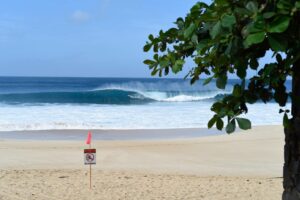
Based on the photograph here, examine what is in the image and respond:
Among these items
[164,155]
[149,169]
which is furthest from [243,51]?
[164,155]

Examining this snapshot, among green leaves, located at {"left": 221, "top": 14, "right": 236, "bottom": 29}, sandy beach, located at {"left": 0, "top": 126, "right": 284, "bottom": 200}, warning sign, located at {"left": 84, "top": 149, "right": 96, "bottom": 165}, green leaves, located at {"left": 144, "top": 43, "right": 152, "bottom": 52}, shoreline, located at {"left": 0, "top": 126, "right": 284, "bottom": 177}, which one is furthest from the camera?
shoreline, located at {"left": 0, "top": 126, "right": 284, "bottom": 177}

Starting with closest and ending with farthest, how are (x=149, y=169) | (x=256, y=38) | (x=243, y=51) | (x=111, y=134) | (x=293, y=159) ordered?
(x=256, y=38)
(x=243, y=51)
(x=293, y=159)
(x=149, y=169)
(x=111, y=134)

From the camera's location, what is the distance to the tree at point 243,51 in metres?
1.10

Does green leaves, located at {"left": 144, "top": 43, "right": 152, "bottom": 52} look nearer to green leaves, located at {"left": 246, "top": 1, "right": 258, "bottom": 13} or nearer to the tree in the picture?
the tree

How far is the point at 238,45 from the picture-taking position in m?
1.19

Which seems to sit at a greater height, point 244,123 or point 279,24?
point 279,24

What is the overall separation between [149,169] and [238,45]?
27.6 feet

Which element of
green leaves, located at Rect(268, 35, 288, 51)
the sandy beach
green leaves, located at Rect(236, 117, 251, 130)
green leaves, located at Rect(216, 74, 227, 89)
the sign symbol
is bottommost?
the sandy beach

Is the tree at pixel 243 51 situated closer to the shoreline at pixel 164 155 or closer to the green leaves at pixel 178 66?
the green leaves at pixel 178 66

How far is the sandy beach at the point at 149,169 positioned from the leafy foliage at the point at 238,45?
221 inches

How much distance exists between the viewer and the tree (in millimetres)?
1098

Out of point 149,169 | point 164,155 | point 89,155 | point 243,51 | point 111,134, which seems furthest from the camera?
point 111,134

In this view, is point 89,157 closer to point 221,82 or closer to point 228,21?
point 221,82

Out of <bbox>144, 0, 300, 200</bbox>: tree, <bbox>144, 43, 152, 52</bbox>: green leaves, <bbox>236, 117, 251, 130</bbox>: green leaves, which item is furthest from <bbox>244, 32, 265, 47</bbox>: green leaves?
<bbox>144, 43, 152, 52</bbox>: green leaves
